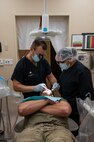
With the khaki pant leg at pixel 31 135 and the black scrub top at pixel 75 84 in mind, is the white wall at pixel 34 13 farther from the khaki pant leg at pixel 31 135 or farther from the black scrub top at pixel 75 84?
the khaki pant leg at pixel 31 135

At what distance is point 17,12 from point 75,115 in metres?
2.00

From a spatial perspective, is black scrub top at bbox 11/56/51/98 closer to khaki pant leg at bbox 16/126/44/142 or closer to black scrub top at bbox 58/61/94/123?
black scrub top at bbox 58/61/94/123

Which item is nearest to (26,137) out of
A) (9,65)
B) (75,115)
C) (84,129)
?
(84,129)

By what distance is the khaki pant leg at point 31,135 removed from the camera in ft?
4.86

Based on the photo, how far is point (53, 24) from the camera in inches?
129

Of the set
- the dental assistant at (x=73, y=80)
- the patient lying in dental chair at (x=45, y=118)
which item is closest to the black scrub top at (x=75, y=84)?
the dental assistant at (x=73, y=80)

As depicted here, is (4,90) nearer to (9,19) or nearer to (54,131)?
(54,131)

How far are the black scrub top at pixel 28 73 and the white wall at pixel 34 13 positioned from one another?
1.13 metres

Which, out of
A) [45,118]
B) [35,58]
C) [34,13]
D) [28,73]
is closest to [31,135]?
[45,118]

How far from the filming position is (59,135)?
4.96 feet

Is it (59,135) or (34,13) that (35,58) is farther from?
(34,13)

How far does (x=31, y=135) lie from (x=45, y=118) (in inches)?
8.6

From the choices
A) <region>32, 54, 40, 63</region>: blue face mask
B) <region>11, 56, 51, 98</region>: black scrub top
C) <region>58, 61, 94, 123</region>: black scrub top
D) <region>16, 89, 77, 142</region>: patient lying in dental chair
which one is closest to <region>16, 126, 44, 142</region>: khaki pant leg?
<region>16, 89, 77, 142</region>: patient lying in dental chair

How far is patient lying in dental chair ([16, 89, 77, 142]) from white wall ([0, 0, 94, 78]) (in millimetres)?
1651
